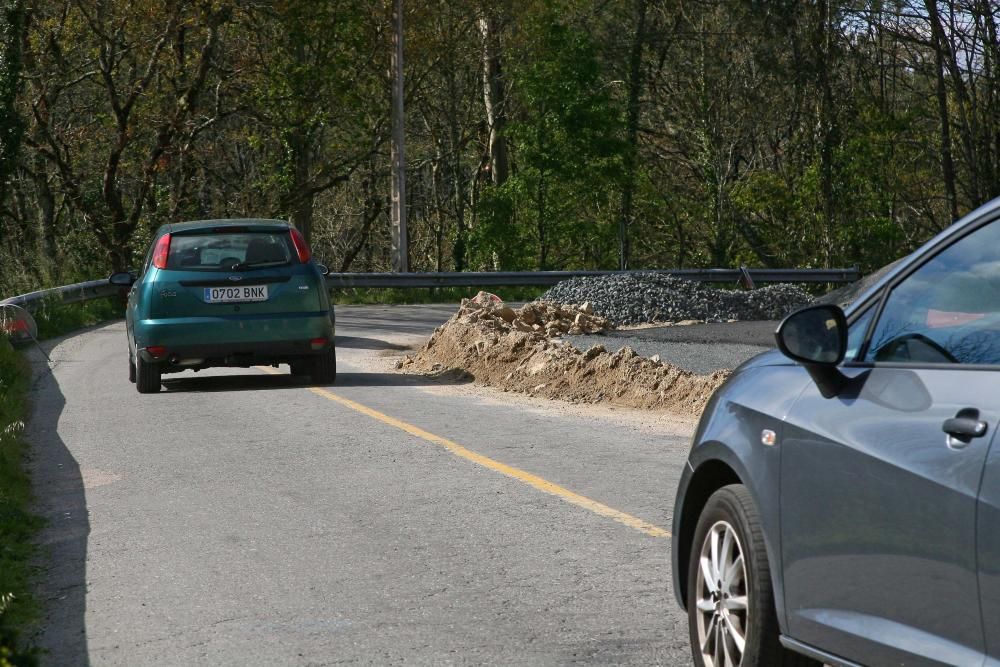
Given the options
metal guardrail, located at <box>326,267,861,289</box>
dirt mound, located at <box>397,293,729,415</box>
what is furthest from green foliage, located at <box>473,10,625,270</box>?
dirt mound, located at <box>397,293,729,415</box>

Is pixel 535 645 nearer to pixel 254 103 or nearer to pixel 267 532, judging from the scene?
pixel 267 532

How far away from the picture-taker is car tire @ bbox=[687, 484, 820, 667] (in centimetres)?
429

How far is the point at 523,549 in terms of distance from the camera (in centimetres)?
718

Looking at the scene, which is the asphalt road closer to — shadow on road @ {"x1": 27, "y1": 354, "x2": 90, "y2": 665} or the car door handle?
shadow on road @ {"x1": 27, "y1": 354, "x2": 90, "y2": 665}

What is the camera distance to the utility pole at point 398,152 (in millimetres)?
36750

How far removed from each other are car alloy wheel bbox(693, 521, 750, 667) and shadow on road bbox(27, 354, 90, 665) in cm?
216

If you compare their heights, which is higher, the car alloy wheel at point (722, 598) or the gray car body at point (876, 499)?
the gray car body at point (876, 499)

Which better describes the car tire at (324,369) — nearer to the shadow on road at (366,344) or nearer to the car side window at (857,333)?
the shadow on road at (366,344)

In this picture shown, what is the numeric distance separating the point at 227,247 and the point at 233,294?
81 cm

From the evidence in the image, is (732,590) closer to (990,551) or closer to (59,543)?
(990,551)

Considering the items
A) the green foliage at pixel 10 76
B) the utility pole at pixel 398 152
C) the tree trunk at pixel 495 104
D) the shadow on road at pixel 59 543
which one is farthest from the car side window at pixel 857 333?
the tree trunk at pixel 495 104

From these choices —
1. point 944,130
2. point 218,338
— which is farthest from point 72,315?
point 944,130

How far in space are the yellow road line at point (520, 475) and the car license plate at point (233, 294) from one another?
149 cm

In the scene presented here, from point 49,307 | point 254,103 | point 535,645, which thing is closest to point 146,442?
point 535,645
